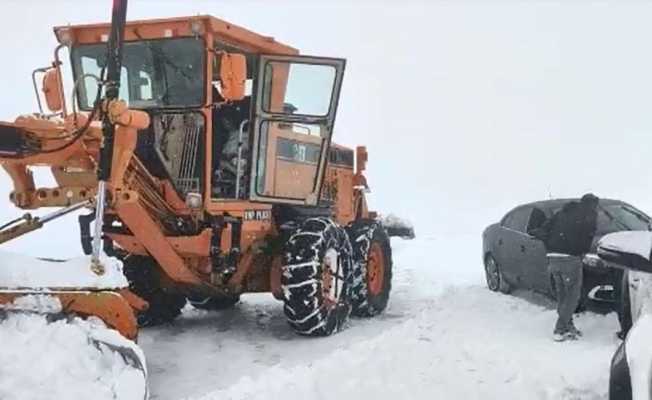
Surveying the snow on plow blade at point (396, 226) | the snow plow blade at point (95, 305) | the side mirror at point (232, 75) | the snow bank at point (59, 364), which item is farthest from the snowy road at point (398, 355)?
the side mirror at point (232, 75)

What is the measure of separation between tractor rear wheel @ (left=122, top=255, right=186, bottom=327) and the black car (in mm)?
3968

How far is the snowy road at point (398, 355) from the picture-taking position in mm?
5969

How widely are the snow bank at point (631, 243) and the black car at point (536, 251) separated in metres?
3.98

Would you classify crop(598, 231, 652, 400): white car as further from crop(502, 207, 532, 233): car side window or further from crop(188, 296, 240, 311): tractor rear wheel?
crop(502, 207, 532, 233): car side window

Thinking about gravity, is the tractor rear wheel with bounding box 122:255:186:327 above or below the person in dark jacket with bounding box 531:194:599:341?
below

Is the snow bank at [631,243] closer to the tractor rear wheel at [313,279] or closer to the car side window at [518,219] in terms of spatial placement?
the tractor rear wheel at [313,279]

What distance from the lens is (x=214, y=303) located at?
10.4m

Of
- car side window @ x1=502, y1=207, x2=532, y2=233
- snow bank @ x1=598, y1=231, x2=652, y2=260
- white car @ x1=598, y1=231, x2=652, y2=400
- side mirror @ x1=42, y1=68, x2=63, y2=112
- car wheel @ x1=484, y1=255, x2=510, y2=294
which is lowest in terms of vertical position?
car wheel @ x1=484, y1=255, x2=510, y2=294

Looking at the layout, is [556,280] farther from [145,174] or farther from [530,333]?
[145,174]

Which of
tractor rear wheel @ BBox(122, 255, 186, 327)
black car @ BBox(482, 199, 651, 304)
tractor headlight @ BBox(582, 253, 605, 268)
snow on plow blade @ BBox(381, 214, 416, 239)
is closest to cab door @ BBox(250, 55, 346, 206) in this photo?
tractor rear wheel @ BBox(122, 255, 186, 327)

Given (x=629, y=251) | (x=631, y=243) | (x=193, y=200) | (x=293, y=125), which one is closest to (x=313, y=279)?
(x=193, y=200)

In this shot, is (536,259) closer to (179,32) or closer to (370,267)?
(370,267)

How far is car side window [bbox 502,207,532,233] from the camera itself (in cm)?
1098

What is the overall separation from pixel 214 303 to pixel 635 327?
7.38m
